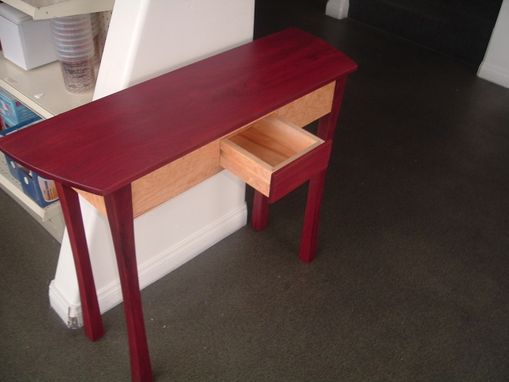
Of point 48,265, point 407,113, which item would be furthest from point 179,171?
point 407,113

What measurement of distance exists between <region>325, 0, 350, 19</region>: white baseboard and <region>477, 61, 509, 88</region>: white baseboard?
1113mm

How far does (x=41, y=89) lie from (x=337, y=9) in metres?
2.77

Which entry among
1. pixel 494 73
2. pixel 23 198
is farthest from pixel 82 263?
pixel 494 73

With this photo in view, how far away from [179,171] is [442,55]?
9.09 ft

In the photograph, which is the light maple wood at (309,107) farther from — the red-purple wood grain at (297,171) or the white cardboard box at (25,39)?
the white cardboard box at (25,39)

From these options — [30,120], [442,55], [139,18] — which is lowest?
[442,55]

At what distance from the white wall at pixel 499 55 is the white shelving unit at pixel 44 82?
2.43m

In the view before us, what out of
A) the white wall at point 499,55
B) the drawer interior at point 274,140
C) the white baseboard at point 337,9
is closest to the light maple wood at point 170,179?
the drawer interior at point 274,140

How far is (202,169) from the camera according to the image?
1365mm

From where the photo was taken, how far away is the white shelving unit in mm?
1395

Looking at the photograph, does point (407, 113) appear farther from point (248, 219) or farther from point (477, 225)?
point (248, 219)

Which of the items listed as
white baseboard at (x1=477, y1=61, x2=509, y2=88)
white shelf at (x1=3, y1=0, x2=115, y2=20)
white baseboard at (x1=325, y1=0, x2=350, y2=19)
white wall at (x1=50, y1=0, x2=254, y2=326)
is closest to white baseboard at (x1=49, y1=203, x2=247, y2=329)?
white wall at (x1=50, y1=0, x2=254, y2=326)

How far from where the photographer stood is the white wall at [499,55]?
121 inches

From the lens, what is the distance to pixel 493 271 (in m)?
1.98
